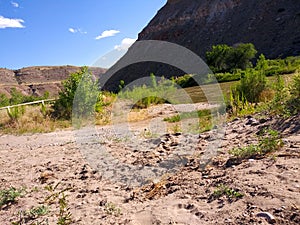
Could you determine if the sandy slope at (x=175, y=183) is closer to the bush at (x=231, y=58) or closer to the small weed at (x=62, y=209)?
the small weed at (x=62, y=209)

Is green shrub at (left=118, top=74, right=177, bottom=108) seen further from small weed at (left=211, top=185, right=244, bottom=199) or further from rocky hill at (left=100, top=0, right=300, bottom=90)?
rocky hill at (left=100, top=0, right=300, bottom=90)

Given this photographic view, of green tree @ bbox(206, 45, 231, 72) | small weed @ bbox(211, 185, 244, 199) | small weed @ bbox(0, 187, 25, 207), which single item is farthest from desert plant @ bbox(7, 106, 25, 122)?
green tree @ bbox(206, 45, 231, 72)

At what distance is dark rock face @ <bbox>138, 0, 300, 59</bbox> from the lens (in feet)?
128

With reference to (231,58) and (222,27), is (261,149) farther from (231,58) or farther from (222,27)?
(222,27)

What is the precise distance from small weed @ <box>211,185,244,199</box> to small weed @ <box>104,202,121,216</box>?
85 cm

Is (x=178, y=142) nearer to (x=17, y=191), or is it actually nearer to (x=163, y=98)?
(x=17, y=191)

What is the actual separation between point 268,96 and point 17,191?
653 centimetres

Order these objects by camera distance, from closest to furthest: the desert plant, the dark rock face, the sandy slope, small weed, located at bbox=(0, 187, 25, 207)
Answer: the sandy slope
small weed, located at bbox=(0, 187, 25, 207)
the desert plant
the dark rock face

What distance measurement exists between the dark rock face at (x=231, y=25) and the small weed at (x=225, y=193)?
114 feet

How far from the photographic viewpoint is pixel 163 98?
14.6 meters

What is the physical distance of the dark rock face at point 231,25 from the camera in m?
39.0

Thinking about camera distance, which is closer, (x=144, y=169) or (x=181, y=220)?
(x=181, y=220)

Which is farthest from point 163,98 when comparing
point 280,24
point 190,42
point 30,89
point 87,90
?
point 30,89

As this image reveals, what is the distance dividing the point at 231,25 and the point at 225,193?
5105 centimetres
